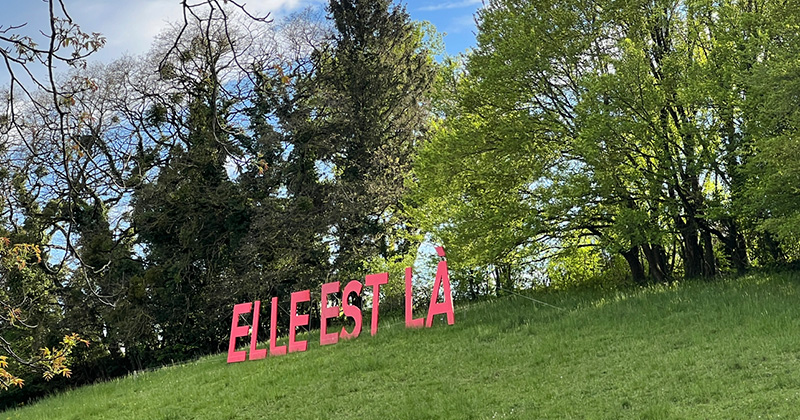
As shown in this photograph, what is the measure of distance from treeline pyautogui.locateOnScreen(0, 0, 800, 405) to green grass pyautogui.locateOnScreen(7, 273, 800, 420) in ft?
6.34

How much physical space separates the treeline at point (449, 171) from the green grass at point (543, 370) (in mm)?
1931

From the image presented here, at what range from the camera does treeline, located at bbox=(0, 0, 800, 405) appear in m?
14.8

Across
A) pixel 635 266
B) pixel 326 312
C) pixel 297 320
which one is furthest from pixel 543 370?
pixel 635 266

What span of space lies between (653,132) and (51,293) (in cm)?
1980

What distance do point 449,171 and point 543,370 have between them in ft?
26.3

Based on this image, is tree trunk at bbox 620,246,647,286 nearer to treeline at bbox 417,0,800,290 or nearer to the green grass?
treeline at bbox 417,0,800,290

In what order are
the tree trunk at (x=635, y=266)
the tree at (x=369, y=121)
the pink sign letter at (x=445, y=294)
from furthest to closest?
1. the tree at (x=369, y=121)
2. the tree trunk at (x=635, y=266)
3. the pink sign letter at (x=445, y=294)

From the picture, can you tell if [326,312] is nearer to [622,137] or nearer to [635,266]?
[622,137]

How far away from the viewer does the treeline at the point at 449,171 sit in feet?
48.6

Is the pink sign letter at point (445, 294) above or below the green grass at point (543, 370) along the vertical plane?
above

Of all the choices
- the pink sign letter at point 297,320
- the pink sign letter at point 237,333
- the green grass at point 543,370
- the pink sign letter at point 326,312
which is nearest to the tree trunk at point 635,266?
the green grass at point 543,370

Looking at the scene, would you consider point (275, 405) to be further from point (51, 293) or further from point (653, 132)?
point (51, 293)

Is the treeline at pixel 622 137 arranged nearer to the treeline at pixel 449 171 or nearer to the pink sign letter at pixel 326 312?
the treeline at pixel 449 171

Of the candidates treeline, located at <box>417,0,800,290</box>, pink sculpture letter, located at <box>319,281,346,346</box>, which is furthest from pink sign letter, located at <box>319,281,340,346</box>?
treeline, located at <box>417,0,800,290</box>
